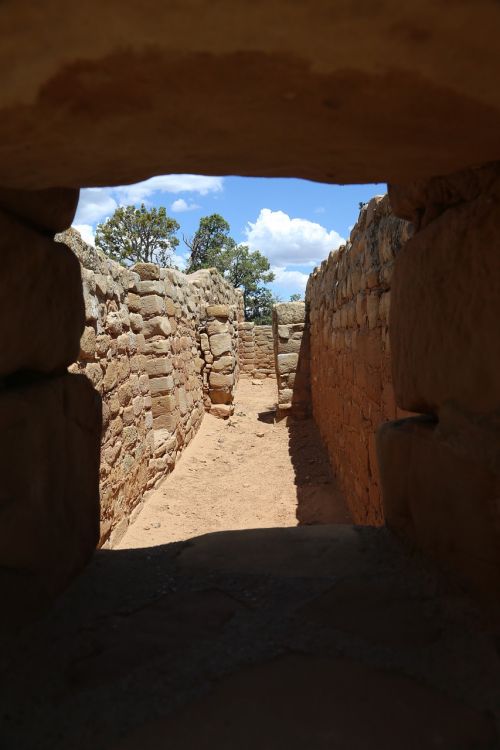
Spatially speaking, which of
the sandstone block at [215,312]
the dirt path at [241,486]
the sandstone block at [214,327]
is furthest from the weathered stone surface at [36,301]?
the sandstone block at [215,312]

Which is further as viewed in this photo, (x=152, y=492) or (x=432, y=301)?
(x=152, y=492)

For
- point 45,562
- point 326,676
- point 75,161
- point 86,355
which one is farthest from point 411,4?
point 86,355

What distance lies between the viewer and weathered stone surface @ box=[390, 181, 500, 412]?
4.25 feet

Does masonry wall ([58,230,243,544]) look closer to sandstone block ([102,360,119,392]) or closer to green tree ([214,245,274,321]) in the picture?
sandstone block ([102,360,119,392])

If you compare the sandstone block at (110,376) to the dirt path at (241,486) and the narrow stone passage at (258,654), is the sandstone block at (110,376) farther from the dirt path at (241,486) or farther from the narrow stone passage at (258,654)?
the narrow stone passage at (258,654)

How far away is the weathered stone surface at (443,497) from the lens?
1327 millimetres

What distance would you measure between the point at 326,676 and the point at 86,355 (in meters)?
2.84

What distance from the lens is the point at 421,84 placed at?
886mm

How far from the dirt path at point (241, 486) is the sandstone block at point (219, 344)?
1044 mm

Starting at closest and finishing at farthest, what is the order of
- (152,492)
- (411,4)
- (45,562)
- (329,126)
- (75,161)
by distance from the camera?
1. (411,4)
2. (329,126)
3. (75,161)
4. (45,562)
5. (152,492)

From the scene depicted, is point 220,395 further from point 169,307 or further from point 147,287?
point 147,287

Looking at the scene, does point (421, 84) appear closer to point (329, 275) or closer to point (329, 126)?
point (329, 126)

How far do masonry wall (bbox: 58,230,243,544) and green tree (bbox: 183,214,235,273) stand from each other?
1909 centimetres

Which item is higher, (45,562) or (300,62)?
(300,62)
